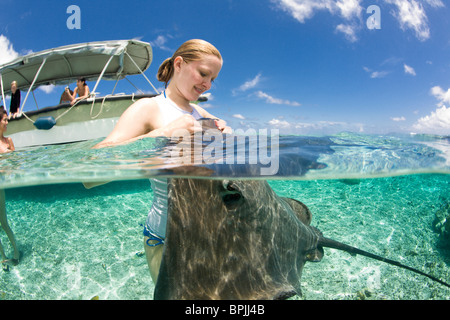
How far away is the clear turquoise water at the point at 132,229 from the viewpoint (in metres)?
4.21

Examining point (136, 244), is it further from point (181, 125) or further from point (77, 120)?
point (181, 125)

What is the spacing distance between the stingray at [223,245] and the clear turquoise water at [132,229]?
1568 millimetres

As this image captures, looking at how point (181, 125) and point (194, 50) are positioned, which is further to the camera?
point (194, 50)

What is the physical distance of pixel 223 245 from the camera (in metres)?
2.15

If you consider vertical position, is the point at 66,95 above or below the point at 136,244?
above

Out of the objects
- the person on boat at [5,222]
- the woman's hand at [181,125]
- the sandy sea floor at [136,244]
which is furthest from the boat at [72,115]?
the woman's hand at [181,125]

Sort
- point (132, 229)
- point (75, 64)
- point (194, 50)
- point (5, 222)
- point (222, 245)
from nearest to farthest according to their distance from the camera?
1. point (222, 245)
2. point (194, 50)
3. point (5, 222)
4. point (132, 229)
5. point (75, 64)

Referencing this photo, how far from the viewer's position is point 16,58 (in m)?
9.33

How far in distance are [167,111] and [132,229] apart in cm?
662

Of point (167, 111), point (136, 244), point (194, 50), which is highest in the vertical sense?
point (194, 50)

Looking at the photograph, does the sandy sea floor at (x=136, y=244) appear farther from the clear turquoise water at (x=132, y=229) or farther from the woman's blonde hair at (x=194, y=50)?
the woman's blonde hair at (x=194, y=50)

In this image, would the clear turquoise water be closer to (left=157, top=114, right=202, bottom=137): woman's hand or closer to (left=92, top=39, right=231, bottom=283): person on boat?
(left=92, top=39, right=231, bottom=283): person on boat

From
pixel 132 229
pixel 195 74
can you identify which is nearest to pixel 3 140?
pixel 132 229

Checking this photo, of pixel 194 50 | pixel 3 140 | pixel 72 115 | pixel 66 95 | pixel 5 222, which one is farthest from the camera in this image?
pixel 66 95
